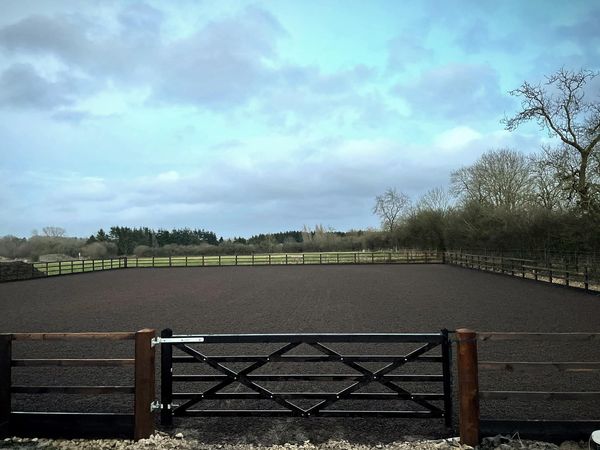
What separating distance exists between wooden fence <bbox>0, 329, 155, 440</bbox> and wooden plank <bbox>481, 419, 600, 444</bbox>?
11.0 ft

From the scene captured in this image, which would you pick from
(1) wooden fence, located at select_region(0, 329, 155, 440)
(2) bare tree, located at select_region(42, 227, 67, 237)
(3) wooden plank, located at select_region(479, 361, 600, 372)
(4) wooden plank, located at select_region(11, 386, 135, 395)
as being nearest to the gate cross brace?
(1) wooden fence, located at select_region(0, 329, 155, 440)

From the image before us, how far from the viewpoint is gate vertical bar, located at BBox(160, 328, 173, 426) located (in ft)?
15.6

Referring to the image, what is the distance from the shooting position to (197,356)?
4742 millimetres

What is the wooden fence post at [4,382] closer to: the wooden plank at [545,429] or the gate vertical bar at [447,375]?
the gate vertical bar at [447,375]

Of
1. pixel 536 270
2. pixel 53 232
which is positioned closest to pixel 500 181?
pixel 536 270

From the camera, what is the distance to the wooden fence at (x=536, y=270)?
19.3 m

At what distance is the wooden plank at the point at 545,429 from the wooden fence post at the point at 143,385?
3327 mm

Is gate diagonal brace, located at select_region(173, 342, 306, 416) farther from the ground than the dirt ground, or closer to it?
farther from the ground

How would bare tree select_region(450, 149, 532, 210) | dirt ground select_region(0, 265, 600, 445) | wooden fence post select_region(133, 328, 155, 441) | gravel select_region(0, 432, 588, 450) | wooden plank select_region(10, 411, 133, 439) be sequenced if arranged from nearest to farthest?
1. gravel select_region(0, 432, 588, 450)
2. wooden fence post select_region(133, 328, 155, 441)
3. wooden plank select_region(10, 411, 133, 439)
4. dirt ground select_region(0, 265, 600, 445)
5. bare tree select_region(450, 149, 532, 210)

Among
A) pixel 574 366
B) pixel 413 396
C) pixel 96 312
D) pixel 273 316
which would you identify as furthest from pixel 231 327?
pixel 574 366

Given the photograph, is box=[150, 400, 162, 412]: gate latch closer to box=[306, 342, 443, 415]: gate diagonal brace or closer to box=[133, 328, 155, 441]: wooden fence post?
box=[133, 328, 155, 441]: wooden fence post

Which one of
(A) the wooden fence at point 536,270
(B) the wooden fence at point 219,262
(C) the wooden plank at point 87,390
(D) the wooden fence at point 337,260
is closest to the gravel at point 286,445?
(C) the wooden plank at point 87,390

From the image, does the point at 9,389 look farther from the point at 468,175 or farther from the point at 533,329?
the point at 468,175

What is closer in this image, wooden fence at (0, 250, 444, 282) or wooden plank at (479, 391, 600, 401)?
wooden plank at (479, 391, 600, 401)
